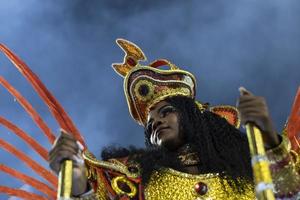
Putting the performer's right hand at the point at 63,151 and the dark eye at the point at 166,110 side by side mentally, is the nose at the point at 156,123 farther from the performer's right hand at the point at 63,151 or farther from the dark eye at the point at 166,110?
the performer's right hand at the point at 63,151

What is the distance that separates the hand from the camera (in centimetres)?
369

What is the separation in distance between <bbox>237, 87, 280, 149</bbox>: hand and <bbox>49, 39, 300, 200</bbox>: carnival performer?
0.32 metres

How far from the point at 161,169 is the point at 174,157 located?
7.5 inches

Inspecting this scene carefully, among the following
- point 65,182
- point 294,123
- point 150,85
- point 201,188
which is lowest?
point 65,182

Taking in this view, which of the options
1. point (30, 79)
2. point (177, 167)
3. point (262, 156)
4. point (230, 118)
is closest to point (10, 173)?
point (30, 79)

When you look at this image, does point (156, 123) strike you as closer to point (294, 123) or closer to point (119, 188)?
point (119, 188)

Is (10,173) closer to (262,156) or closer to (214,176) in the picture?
(214,176)

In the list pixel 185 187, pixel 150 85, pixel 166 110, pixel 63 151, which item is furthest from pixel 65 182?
pixel 150 85

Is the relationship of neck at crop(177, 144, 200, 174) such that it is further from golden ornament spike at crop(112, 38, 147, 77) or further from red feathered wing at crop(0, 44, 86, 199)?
golden ornament spike at crop(112, 38, 147, 77)

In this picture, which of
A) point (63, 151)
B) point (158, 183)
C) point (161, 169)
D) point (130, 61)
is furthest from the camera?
point (130, 61)

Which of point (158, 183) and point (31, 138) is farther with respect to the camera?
point (31, 138)

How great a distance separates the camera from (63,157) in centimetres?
384

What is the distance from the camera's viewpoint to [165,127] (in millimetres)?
5586

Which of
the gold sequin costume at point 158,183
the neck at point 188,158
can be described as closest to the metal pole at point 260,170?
the gold sequin costume at point 158,183
